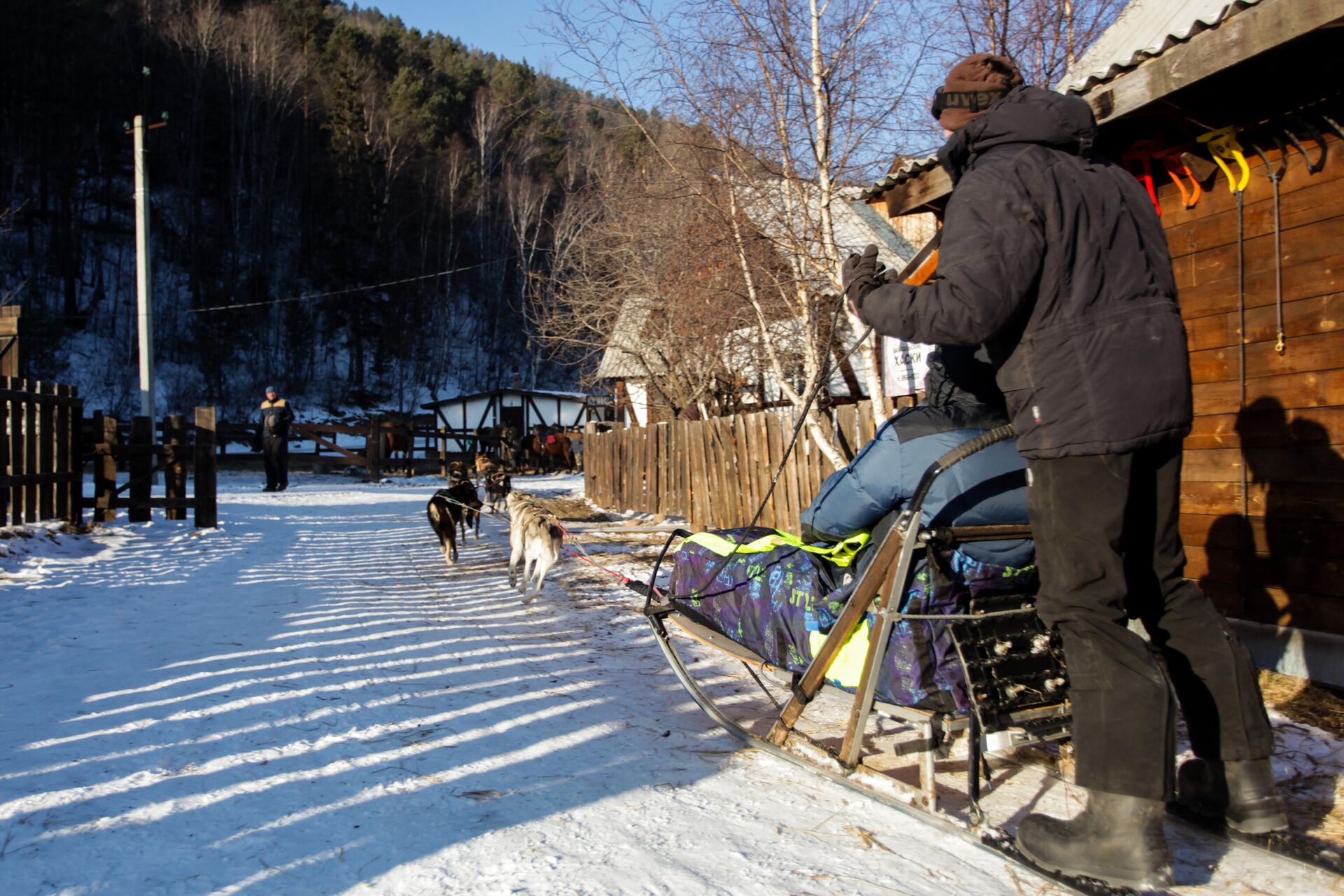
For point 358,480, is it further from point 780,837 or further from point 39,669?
point 780,837

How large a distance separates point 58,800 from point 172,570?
511cm

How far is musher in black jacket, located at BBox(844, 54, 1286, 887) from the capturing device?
207 centimetres

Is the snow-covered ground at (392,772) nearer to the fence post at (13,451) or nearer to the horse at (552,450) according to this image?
the fence post at (13,451)

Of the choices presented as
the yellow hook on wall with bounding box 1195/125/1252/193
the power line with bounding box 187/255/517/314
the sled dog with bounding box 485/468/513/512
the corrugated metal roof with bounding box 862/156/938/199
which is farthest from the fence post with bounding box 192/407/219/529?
the power line with bounding box 187/255/517/314

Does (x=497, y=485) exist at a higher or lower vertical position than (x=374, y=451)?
lower

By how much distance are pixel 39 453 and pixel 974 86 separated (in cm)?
859

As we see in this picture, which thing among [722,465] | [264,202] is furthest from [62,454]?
Result: [264,202]

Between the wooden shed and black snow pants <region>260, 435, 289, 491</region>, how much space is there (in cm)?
2597

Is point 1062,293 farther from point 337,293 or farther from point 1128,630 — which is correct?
point 337,293

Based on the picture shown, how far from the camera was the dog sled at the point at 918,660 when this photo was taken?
2303mm

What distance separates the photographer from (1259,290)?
407cm

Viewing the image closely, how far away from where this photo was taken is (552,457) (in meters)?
32.8

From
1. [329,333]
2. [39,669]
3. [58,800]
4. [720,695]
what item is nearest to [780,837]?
[720,695]

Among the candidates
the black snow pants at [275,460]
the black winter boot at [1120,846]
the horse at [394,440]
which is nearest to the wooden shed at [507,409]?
the horse at [394,440]
